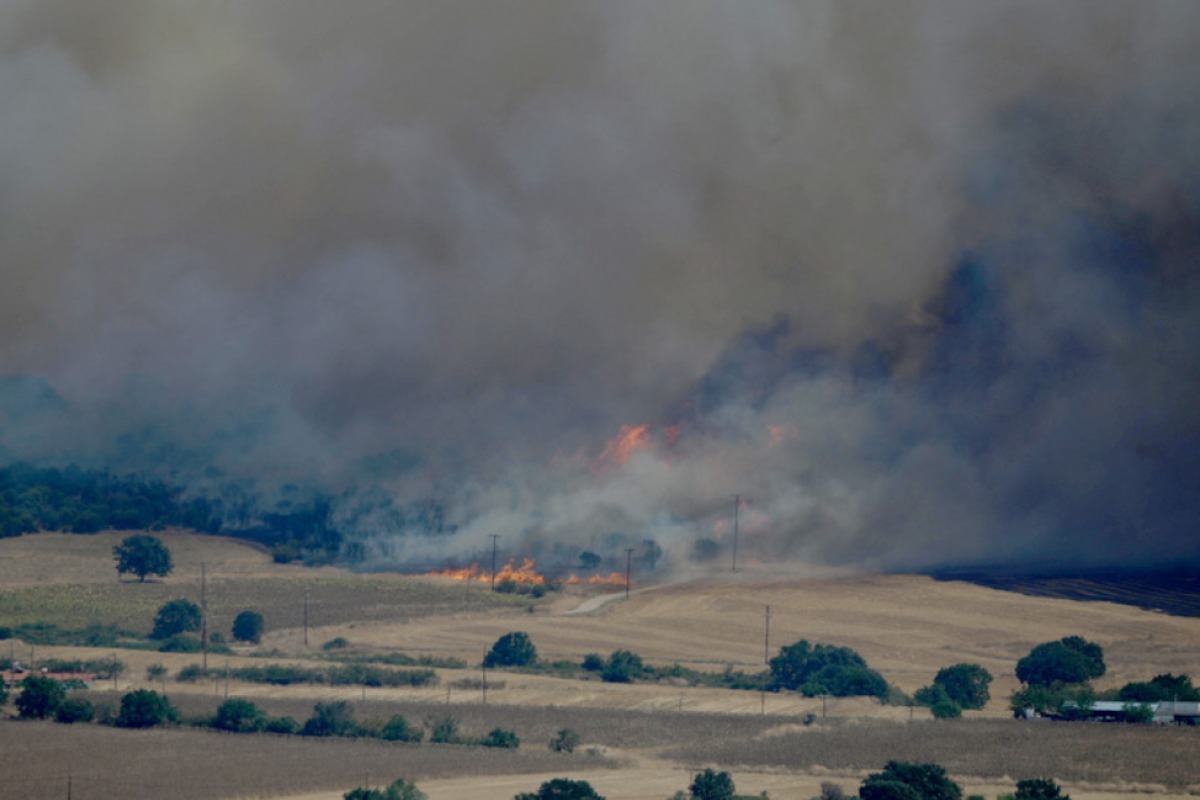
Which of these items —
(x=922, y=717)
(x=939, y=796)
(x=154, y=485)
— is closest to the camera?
(x=939, y=796)

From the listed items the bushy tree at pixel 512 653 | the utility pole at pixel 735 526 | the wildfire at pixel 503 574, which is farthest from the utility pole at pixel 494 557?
the bushy tree at pixel 512 653

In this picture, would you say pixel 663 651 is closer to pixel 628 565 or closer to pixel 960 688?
pixel 960 688

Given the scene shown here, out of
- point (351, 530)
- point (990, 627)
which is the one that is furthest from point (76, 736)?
point (351, 530)

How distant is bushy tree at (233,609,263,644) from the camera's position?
244 feet

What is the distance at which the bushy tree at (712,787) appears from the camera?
4403 cm

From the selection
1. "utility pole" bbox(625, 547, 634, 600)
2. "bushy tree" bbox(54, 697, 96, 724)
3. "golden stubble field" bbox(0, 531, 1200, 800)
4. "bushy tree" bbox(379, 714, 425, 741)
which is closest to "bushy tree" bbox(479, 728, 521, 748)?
"golden stubble field" bbox(0, 531, 1200, 800)

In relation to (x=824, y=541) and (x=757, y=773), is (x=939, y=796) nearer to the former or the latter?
(x=757, y=773)

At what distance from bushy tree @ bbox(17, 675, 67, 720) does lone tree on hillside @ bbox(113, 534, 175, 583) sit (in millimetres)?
37270

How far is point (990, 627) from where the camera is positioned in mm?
80750

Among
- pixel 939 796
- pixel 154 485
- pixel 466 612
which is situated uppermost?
pixel 154 485

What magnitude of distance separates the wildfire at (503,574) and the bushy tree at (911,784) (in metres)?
49.6

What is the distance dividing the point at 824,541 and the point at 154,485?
47345 mm

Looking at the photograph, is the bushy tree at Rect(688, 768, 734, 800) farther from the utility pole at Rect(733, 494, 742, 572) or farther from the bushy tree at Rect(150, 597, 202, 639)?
the utility pole at Rect(733, 494, 742, 572)

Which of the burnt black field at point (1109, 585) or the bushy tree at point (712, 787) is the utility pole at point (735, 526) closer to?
the burnt black field at point (1109, 585)
